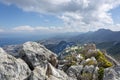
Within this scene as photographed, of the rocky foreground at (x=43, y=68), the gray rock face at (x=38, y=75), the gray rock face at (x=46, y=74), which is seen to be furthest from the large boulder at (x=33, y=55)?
the gray rock face at (x=38, y=75)

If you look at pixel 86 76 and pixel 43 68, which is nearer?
pixel 43 68

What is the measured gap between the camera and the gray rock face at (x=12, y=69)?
84.4 ft

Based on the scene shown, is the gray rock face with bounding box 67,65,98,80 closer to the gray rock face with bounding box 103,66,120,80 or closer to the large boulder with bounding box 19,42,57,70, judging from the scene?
the gray rock face with bounding box 103,66,120,80

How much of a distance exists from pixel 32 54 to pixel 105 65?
13.5m

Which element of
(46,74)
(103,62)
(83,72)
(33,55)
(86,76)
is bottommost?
(86,76)

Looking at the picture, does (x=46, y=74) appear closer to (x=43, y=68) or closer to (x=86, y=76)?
(x=43, y=68)

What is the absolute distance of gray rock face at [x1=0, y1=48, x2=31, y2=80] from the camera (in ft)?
84.4

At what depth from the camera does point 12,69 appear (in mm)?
26609

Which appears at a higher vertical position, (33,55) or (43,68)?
(33,55)

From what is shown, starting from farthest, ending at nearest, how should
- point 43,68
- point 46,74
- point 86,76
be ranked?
point 86,76 < point 43,68 < point 46,74

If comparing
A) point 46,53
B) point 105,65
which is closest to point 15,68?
point 46,53

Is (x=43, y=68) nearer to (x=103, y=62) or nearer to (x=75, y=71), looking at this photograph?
(x=75, y=71)

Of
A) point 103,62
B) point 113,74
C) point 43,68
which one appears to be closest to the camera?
point 113,74

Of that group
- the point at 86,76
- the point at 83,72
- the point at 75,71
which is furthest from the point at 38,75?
the point at 83,72
